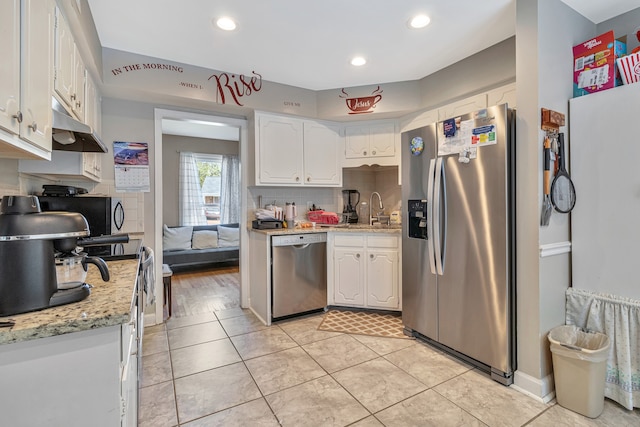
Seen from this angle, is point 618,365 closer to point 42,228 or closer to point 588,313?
point 588,313

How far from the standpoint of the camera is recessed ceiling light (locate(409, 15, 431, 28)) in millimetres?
2176

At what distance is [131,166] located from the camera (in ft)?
9.78

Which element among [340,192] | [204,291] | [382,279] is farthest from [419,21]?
[204,291]

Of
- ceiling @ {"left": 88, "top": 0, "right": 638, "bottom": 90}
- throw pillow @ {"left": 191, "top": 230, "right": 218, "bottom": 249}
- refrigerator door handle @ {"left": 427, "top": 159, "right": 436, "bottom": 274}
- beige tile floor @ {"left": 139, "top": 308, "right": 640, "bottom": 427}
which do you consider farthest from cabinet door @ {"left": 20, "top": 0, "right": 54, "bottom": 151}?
throw pillow @ {"left": 191, "top": 230, "right": 218, "bottom": 249}

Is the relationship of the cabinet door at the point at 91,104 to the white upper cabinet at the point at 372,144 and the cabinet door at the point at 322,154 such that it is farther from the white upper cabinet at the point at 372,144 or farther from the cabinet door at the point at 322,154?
the white upper cabinet at the point at 372,144

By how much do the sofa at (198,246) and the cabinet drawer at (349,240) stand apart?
2713mm

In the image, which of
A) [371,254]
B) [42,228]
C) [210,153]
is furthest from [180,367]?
[210,153]

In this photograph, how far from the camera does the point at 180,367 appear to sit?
7.54ft

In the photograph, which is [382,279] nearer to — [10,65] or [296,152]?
[296,152]

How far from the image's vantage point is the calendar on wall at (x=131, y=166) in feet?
9.62

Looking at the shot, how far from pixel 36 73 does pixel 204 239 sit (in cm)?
465

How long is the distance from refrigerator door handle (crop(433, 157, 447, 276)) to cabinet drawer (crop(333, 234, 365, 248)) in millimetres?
1034

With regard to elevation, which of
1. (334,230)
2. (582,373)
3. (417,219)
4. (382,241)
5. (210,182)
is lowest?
(582,373)

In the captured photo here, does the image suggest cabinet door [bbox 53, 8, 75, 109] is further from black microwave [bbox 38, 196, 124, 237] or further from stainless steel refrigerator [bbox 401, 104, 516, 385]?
stainless steel refrigerator [bbox 401, 104, 516, 385]
